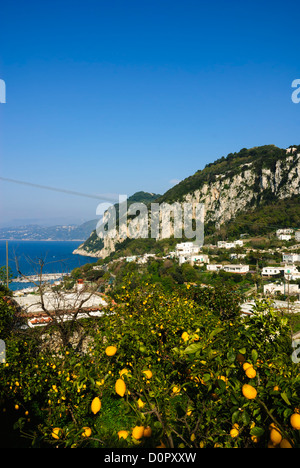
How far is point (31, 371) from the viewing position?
3.86 m

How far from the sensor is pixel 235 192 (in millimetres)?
68125

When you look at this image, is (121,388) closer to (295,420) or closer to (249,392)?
(249,392)

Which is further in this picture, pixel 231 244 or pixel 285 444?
pixel 231 244

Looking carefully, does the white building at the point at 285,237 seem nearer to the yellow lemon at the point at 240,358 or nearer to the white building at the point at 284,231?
the white building at the point at 284,231

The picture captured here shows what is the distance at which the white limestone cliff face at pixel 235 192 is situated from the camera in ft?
200

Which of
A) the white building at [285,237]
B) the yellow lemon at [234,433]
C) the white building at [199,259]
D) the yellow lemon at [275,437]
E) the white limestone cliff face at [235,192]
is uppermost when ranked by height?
the white limestone cliff face at [235,192]

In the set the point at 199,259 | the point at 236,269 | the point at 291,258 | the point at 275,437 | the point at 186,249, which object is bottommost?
the point at 236,269

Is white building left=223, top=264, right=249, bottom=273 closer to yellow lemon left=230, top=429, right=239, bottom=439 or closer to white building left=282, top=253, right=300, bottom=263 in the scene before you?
white building left=282, top=253, right=300, bottom=263

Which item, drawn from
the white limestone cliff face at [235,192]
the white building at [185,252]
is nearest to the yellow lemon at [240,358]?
the white building at [185,252]

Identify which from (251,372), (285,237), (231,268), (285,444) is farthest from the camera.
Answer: (285,237)

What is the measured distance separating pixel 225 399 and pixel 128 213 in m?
62.5

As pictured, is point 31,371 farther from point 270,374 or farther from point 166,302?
point 270,374

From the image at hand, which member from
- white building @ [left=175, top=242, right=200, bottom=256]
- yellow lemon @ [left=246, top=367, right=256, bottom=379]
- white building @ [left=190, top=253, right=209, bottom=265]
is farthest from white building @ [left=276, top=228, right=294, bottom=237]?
yellow lemon @ [left=246, top=367, right=256, bottom=379]

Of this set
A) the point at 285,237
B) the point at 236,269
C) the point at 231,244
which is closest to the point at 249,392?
the point at 236,269
